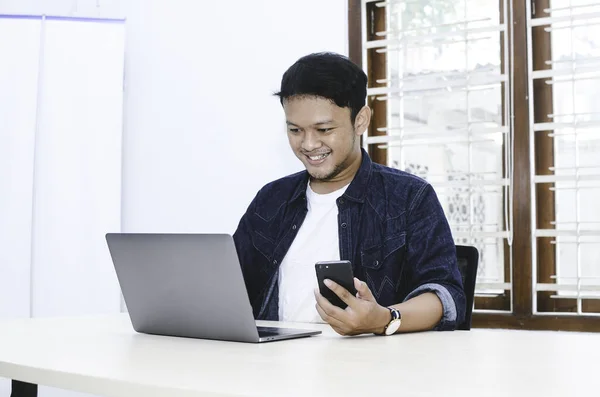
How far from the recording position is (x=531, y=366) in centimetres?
108

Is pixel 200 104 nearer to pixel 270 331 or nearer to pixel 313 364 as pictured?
pixel 270 331

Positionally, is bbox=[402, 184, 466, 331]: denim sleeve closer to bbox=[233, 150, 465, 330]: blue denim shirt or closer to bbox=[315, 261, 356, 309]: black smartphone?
bbox=[233, 150, 465, 330]: blue denim shirt

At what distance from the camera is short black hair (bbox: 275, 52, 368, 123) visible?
1.96m

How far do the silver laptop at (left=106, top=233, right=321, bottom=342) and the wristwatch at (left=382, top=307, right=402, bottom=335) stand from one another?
144 mm

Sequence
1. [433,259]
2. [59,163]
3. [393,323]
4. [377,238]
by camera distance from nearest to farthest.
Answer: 1. [393,323]
2. [433,259]
3. [377,238]
4. [59,163]

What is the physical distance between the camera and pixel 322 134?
1.97 m

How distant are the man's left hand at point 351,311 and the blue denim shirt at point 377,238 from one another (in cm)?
28

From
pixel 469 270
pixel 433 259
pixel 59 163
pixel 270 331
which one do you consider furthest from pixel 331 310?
pixel 59 163

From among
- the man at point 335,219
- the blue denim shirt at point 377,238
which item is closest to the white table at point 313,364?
the blue denim shirt at point 377,238

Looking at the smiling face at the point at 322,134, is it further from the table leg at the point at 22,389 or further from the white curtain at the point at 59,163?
the white curtain at the point at 59,163

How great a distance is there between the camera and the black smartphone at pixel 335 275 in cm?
138

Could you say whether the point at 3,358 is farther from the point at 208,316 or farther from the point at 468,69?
the point at 468,69

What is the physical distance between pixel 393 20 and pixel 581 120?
91 cm

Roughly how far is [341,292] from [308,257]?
2.01 ft
